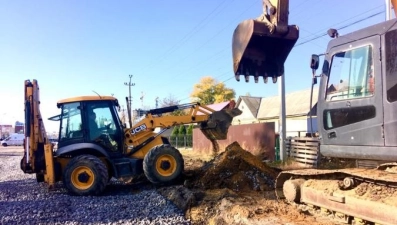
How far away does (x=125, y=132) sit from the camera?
35.0 ft

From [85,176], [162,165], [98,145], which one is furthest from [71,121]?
[162,165]

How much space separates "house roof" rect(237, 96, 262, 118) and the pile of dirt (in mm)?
42960

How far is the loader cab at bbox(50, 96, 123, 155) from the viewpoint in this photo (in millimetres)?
10211

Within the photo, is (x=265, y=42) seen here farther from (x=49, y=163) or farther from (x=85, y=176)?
(x=49, y=163)

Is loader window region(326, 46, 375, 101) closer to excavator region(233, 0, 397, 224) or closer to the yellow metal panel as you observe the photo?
excavator region(233, 0, 397, 224)

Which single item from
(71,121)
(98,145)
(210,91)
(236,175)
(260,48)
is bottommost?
(236,175)

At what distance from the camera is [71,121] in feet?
33.8

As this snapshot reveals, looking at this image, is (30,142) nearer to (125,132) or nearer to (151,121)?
(125,132)

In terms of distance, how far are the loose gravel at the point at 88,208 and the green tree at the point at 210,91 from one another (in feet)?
203

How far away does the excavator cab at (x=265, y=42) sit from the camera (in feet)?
19.3

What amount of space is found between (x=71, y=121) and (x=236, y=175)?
15.4ft

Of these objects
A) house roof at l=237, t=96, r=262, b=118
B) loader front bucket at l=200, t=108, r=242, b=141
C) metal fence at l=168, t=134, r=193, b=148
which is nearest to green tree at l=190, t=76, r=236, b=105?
house roof at l=237, t=96, r=262, b=118

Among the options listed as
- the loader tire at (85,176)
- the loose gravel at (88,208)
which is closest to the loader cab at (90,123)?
the loader tire at (85,176)

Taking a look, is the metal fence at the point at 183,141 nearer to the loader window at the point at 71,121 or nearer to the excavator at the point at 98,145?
the excavator at the point at 98,145
